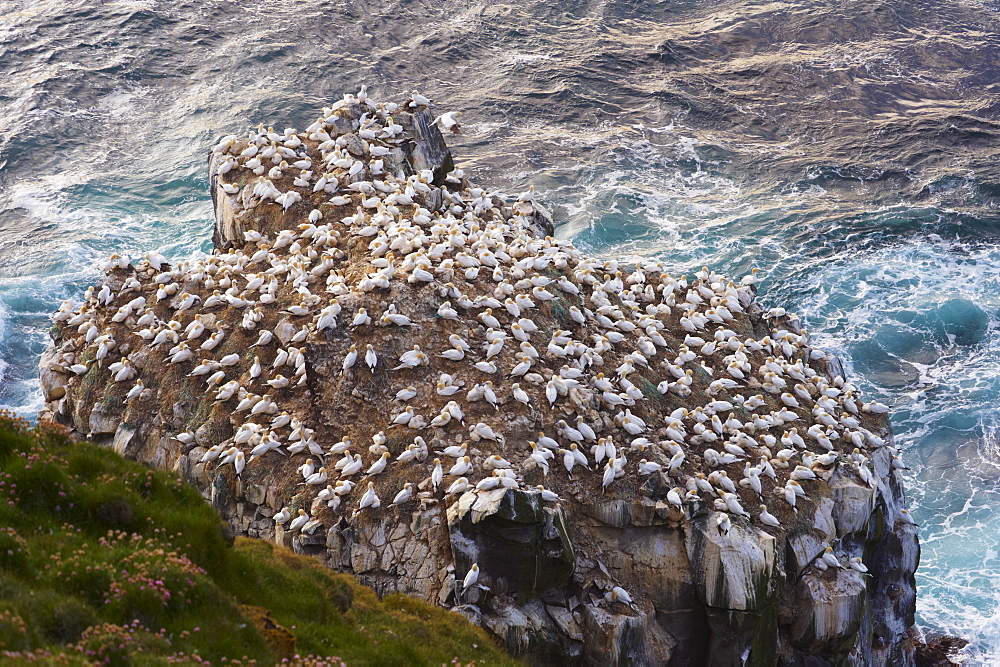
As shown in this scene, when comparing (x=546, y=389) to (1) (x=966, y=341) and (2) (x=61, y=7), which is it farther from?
(2) (x=61, y=7)

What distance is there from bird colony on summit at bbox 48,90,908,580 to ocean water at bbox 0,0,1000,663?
11.6 meters

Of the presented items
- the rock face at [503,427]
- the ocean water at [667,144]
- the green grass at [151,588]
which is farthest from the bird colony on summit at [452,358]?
the ocean water at [667,144]

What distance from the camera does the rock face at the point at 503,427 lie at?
18.8m

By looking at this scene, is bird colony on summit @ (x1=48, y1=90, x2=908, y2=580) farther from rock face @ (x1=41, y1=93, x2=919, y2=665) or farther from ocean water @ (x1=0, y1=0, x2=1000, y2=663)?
ocean water @ (x1=0, y1=0, x2=1000, y2=663)

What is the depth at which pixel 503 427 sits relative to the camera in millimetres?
20391

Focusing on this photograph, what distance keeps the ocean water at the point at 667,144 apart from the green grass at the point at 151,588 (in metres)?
21.0

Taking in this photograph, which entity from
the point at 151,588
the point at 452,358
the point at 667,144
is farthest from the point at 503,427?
the point at 667,144

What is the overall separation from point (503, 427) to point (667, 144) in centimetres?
4391

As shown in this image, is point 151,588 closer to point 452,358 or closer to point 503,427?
point 503,427

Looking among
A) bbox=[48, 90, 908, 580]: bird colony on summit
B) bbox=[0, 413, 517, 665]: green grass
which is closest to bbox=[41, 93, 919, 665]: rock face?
bbox=[48, 90, 908, 580]: bird colony on summit

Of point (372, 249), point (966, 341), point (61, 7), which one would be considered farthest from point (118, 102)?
point (966, 341)

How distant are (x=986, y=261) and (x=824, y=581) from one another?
33904 mm

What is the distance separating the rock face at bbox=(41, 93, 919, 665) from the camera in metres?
18.8

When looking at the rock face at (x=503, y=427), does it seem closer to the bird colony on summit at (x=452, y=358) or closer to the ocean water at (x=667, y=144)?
the bird colony on summit at (x=452, y=358)
